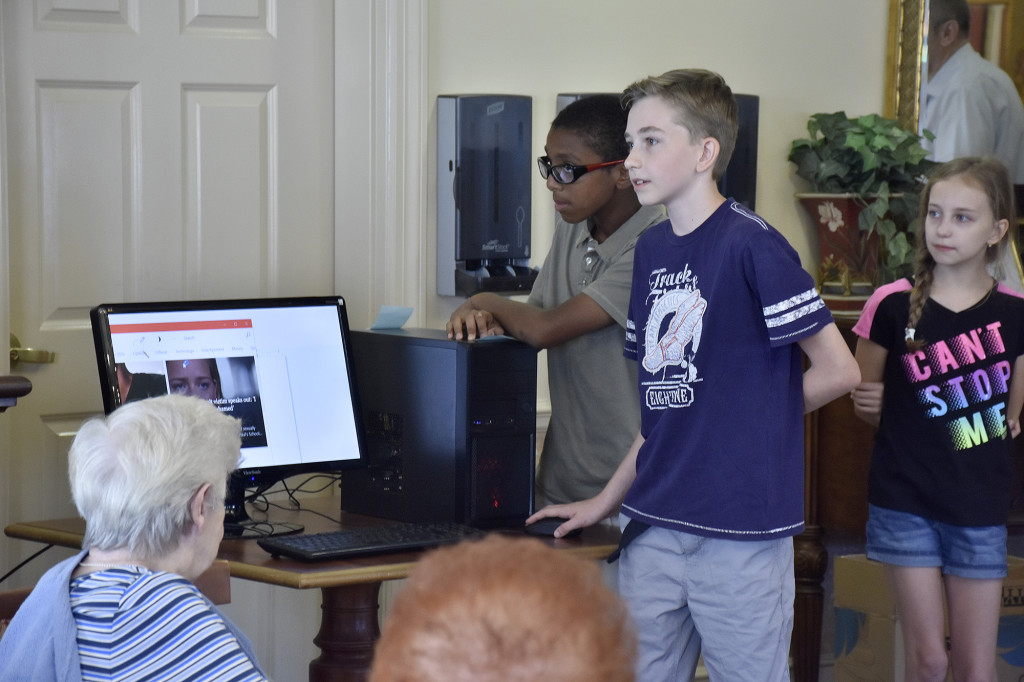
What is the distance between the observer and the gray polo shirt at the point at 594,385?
7.30ft

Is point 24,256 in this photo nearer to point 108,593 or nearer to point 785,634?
point 108,593

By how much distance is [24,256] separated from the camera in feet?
8.86

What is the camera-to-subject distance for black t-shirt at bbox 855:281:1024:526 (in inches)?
94.5

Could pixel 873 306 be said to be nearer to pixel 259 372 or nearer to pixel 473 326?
pixel 473 326

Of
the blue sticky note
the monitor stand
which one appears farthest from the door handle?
the blue sticky note

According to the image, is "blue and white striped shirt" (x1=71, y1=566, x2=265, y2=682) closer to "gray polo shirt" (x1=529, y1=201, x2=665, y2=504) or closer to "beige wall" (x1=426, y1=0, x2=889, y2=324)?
"gray polo shirt" (x1=529, y1=201, x2=665, y2=504)

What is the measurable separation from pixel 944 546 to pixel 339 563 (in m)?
1.26

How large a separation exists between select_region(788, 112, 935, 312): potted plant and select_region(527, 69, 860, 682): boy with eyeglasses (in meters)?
1.35

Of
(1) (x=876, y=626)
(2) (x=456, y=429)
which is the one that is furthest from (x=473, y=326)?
(1) (x=876, y=626)

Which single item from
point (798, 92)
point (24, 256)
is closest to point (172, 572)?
point (24, 256)

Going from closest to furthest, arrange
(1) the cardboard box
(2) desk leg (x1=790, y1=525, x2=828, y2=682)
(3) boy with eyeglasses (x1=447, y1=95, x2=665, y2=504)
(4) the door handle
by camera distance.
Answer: (3) boy with eyeglasses (x1=447, y1=95, x2=665, y2=504) < (4) the door handle < (1) the cardboard box < (2) desk leg (x1=790, y1=525, x2=828, y2=682)

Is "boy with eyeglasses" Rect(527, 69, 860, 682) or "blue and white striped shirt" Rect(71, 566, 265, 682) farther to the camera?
"boy with eyeglasses" Rect(527, 69, 860, 682)

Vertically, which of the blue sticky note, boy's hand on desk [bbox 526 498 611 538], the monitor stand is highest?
the blue sticky note

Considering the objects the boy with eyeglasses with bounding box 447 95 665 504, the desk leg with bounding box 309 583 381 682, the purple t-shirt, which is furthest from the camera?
the desk leg with bounding box 309 583 381 682
